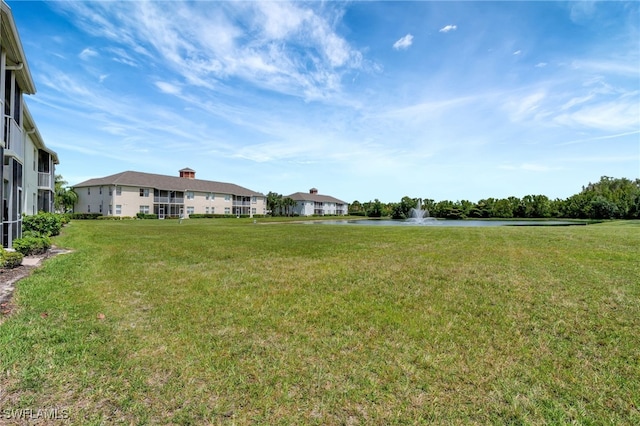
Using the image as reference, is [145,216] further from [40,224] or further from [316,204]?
[316,204]

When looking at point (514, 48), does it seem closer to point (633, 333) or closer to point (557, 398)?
point (633, 333)

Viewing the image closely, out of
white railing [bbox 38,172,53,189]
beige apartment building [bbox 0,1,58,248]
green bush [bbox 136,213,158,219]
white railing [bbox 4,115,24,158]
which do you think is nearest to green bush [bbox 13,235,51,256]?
beige apartment building [bbox 0,1,58,248]

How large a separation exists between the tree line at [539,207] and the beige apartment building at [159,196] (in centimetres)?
3331

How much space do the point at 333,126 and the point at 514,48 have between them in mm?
13964

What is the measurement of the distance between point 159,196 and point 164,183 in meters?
2.65

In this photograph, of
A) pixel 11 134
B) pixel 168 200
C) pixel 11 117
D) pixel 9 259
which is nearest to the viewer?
pixel 9 259

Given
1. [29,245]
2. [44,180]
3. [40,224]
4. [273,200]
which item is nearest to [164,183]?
[273,200]

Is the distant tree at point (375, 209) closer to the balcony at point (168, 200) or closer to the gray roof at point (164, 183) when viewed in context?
the gray roof at point (164, 183)

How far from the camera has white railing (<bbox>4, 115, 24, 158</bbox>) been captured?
375 inches

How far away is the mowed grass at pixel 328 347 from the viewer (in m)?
2.74

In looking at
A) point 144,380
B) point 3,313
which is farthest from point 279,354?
point 3,313

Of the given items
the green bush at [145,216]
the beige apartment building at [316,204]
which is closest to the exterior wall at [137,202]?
the green bush at [145,216]

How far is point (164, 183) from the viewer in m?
50.0

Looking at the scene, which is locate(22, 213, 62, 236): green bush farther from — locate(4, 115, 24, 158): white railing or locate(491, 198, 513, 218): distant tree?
locate(491, 198, 513, 218): distant tree
